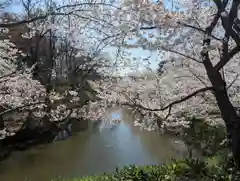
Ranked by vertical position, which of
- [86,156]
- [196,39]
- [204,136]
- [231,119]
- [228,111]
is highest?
[196,39]

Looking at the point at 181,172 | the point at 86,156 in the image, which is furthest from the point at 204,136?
the point at 181,172

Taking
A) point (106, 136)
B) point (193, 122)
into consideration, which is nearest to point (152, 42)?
point (193, 122)

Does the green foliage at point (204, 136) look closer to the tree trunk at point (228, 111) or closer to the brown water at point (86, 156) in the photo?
the brown water at point (86, 156)

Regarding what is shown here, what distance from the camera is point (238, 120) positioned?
17.8ft

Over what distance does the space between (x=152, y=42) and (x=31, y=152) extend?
9119mm

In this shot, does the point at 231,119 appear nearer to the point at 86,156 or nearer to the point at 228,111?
the point at 228,111

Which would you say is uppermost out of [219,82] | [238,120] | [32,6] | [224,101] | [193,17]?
[32,6]

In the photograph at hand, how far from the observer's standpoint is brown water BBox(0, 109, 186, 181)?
10.4 metres

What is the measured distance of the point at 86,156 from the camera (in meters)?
12.5

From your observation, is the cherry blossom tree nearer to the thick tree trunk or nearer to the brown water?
the thick tree trunk

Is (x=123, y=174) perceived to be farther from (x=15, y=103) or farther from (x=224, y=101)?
(x=15, y=103)

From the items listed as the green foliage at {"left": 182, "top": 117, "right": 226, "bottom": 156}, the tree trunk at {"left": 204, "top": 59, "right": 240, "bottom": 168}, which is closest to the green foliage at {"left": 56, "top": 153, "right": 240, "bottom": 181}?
the tree trunk at {"left": 204, "top": 59, "right": 240, "bottom": 168}

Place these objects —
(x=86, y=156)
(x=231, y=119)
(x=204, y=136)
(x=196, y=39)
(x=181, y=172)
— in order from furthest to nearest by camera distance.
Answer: (x=86, y=156) < (x=204, y=136) < (x=196, y=39) < (x=181, y=172) < (x=231, y=119)

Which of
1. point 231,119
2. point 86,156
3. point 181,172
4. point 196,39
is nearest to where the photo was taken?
point 231,119
